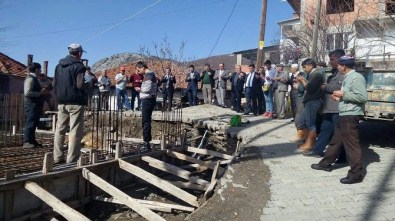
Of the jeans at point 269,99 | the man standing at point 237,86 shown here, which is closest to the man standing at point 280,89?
the jeans at point 269,99

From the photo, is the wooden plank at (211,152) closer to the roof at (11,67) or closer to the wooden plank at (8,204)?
the wooden plank at (8,204)

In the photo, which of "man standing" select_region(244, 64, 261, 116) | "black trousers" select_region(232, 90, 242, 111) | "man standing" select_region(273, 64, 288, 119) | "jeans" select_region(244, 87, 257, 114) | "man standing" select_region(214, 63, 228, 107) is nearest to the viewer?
"man standing" select_region(273, 64, 288, 119)

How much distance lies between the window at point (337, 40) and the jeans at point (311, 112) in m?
13.5

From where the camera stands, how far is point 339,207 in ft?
14.5

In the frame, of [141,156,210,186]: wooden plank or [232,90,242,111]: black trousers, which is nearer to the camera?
[141,156,210,186]: wooden plank

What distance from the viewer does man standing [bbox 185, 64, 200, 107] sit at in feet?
48.2

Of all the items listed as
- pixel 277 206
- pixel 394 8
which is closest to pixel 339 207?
pixel 277 206

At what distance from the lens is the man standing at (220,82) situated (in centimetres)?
1448

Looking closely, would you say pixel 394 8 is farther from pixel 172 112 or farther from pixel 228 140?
pixel 172 112

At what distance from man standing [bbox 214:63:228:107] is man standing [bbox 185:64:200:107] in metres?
0.81

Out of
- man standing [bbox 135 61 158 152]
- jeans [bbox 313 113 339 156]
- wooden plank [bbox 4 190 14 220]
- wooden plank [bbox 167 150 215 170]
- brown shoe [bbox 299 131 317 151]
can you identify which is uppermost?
man standing [bbox 135 61 158 152]

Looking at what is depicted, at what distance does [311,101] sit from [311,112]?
0.20m

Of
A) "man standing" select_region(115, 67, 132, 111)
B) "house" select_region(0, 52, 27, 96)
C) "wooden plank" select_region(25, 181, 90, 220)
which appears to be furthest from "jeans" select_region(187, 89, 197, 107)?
"house" select_region(0, 52, 27, 96)

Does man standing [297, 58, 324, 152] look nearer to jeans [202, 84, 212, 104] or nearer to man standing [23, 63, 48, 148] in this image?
man standing [23, 63, 48, 148]
